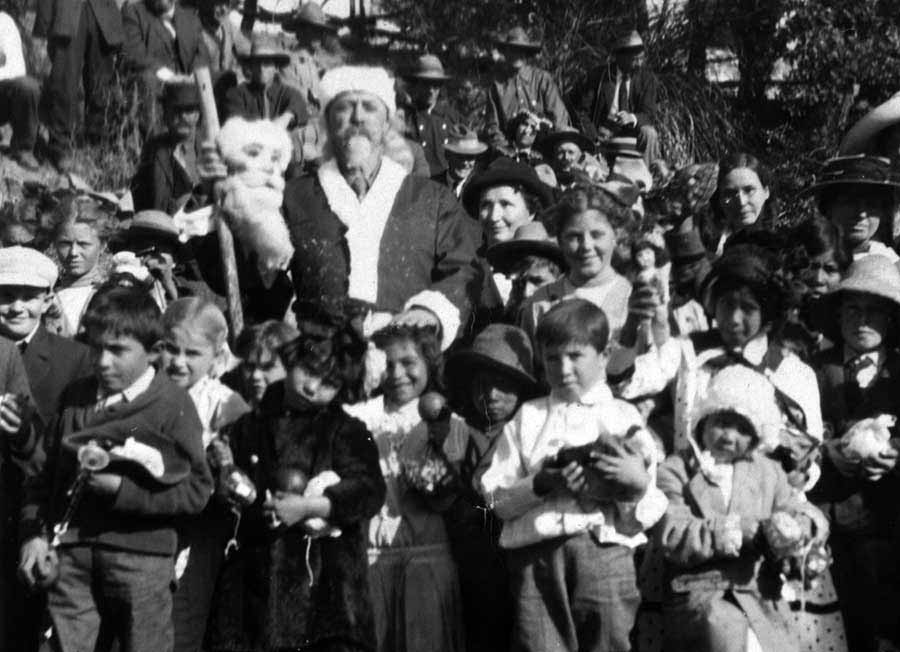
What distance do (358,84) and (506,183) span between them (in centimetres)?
118

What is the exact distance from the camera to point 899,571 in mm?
6430

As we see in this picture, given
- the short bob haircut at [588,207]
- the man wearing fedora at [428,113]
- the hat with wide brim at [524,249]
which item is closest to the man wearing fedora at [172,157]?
the man wearing fedora at [428,113]

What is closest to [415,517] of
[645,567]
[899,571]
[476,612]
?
[476,612]

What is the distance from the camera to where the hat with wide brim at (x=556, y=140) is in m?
9.96

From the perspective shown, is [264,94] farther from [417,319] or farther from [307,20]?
[417,319]

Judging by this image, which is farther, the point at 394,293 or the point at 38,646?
the point at 394,293

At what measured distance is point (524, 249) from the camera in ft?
24.6

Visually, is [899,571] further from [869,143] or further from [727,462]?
[869,143]

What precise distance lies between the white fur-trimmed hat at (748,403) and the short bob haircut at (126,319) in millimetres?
1858

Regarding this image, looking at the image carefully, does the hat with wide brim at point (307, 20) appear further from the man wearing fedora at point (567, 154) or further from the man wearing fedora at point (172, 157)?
the man wearing fedora at point (567, 154)

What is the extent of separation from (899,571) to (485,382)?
64.1 inches

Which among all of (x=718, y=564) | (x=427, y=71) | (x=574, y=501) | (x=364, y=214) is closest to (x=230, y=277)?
(x=364, y=214)

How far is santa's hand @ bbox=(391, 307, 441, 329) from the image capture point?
6.51 m

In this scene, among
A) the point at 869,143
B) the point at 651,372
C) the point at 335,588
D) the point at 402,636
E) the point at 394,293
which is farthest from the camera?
the point at 869,143
